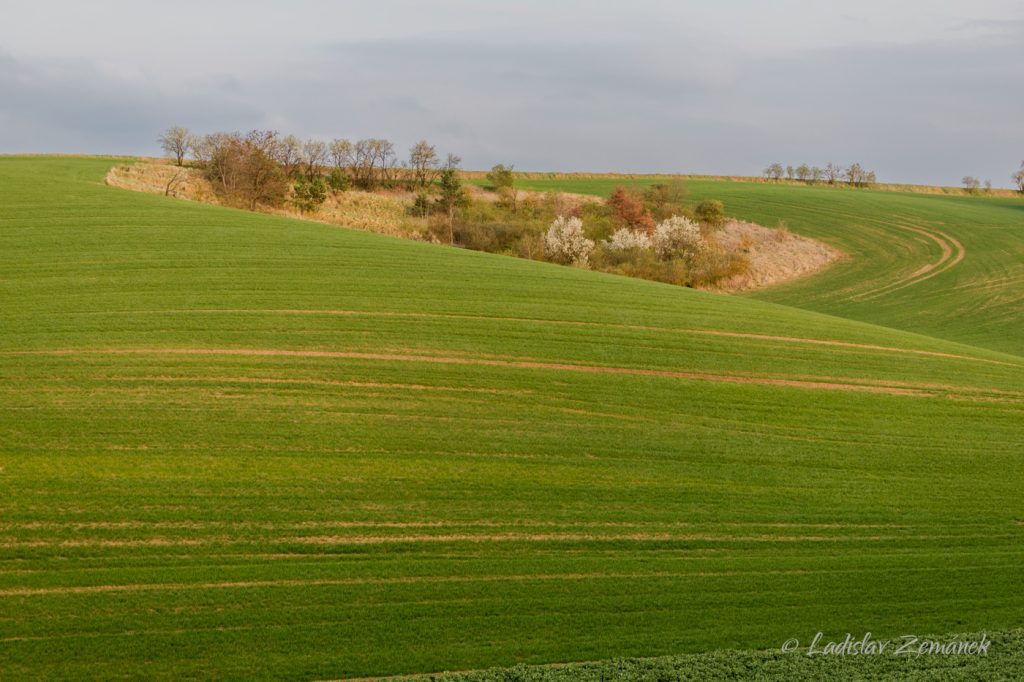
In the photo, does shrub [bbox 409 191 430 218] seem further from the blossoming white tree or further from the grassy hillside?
the grassy hillside

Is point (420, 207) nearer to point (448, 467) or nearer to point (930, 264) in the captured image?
point (930, 264)

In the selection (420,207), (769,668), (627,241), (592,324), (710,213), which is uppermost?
(710,213)

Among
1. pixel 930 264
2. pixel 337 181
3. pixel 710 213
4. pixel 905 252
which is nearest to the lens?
pixel 930 264

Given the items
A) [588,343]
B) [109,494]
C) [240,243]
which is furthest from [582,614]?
[240,243]

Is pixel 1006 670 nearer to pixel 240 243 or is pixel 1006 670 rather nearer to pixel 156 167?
pixel 240 243

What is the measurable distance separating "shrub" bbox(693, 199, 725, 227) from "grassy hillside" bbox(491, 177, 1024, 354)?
444cm

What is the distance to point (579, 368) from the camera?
21.7 m

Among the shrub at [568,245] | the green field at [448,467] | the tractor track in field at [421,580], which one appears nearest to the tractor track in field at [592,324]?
the green field at [448,467]

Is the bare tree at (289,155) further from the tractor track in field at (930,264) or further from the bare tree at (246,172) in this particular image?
the tractor track in field at (930,264)

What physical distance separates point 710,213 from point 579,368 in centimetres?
4425

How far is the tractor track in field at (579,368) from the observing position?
20.8m

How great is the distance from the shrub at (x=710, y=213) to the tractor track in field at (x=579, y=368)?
4030 cm

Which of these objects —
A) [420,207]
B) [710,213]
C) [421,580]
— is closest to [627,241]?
[710,213]

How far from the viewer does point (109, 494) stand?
15133mm
